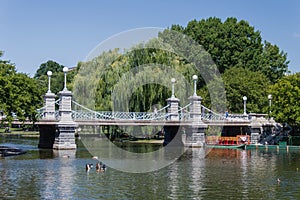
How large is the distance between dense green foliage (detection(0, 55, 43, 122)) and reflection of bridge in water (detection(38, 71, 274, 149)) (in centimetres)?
138

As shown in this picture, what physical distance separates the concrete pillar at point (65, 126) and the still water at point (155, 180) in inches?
259

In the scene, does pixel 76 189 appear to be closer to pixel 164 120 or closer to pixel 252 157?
pixel 252 157

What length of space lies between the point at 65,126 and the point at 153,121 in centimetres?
966

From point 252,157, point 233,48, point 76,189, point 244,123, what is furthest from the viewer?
point 233,48

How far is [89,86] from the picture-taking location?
60812 mm

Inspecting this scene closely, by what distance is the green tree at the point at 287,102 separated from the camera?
54688 millimetres

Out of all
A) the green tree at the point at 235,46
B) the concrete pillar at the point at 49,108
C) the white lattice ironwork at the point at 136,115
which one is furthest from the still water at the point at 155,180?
the green tree at the point at 235,46

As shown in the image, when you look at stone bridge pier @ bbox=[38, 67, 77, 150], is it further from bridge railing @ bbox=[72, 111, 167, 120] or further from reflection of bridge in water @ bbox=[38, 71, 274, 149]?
bridge railing @ bbox=[72, 111, 167, 120]

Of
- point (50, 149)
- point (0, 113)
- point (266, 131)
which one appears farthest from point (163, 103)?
point (0, 113)

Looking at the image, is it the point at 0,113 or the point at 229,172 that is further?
the point at 0,113

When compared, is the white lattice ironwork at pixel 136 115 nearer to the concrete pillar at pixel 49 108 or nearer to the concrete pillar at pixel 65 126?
the concrete pillar at pixel 49 108

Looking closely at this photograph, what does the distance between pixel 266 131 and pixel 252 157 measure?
15562 millimetres

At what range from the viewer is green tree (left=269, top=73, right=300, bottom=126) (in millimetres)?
54688

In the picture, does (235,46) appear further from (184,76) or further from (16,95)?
(16,95)
